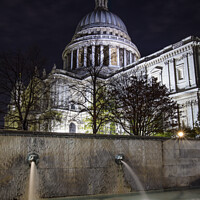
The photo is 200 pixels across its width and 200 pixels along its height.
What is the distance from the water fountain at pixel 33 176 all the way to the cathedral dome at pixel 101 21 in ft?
232

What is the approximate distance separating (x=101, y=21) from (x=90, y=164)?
7301cm

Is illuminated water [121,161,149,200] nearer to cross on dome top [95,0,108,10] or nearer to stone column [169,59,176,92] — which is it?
stone column [169,59,176,92]

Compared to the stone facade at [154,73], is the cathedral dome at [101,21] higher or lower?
higher

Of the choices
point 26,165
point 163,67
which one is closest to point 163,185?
point 26,165

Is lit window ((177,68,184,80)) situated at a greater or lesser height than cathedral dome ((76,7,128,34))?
lesser

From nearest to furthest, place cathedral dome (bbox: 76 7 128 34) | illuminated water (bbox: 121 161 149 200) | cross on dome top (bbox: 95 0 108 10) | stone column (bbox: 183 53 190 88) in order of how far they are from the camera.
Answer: illuminated water (bbox: 121 161 149 200), stone column (bbox: 183 53 190 88), cathedral dome (bbox: 76 7 128 34), cross on dome top (bbox: 95 0 108 10)

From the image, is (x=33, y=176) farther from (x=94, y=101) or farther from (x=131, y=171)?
(x=94, y=101)

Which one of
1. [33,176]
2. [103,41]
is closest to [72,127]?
[103,41]

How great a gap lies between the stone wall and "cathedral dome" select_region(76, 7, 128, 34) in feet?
225

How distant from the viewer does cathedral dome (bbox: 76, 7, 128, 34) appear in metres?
75.4

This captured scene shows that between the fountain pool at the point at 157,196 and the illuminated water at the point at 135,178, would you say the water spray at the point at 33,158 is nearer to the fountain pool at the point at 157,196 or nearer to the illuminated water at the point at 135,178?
the fountain pool at the point at 157,196

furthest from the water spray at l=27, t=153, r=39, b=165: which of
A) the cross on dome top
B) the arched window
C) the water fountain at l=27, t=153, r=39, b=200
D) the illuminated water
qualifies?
the cross on dome top

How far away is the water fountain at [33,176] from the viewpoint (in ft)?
25.7

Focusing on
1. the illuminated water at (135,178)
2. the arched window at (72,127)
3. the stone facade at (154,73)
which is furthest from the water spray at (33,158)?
the arched window at (72,127)
